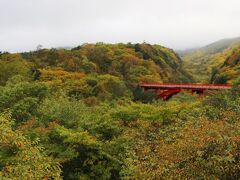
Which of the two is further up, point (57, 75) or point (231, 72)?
point (57, 75)

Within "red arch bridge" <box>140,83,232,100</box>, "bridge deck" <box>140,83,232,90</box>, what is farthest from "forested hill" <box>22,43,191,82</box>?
"red arch bridge" <box>140,83,232,100</box>

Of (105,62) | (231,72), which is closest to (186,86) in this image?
(231,72)

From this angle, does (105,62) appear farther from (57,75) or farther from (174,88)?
(174,88)

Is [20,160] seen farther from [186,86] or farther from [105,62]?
[105,62]

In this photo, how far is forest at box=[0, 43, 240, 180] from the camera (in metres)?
17.3

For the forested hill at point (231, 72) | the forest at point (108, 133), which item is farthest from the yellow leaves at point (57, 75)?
the forested hill at point (231, 72)

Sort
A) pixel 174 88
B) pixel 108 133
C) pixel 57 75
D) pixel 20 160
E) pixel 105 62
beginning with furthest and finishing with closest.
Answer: pixel 105 62
pixel 174 88
pixel 57 75
pixel 108 133
pixel 20 160

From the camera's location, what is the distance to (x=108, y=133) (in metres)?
33.8

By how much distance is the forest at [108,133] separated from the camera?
56.8 ft

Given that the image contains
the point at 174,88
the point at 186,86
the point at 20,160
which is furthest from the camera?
the point at 174,88

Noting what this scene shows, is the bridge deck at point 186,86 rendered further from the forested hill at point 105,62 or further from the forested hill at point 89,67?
the forested hill at point 105,62

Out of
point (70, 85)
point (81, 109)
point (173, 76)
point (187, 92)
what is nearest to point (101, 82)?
point (70, 85)

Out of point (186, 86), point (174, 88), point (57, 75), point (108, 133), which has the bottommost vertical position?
point (174, 88)

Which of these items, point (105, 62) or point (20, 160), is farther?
point (105, 62)
